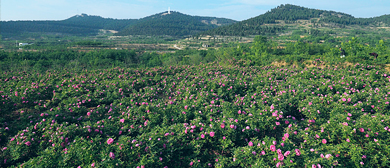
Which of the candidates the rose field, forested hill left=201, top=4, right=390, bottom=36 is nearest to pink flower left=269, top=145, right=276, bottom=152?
the rose field

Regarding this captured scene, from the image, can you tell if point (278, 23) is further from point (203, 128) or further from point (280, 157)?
point (280, 157)

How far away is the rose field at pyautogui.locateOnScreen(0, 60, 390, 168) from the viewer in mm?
4664

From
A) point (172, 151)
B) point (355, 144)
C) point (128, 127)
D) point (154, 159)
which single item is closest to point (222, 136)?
point (172, 151)

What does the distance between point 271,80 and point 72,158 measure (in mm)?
9528

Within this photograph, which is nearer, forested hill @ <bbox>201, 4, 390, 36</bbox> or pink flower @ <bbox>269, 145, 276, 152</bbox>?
pink flower @ <bbox>269, 145, 276, 152</bbox>

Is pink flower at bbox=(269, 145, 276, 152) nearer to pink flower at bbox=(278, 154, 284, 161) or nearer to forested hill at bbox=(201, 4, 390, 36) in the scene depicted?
pink flower at bbox=(278, 154, 284, 161)

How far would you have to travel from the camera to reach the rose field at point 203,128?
466cm

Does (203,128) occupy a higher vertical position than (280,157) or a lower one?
higher

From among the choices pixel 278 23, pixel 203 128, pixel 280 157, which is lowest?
pixel 280 157

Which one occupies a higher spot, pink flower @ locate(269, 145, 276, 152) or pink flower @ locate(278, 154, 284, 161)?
pink flower @ locate(269, 145, 276, 152)

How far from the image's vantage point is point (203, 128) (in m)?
5.77

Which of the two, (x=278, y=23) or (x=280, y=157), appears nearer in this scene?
(x=280, y=157)

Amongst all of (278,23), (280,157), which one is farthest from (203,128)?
(278,23)

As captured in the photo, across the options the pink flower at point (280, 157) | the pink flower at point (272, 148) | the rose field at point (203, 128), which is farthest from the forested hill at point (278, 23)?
the pink flower at point (280, 157)
